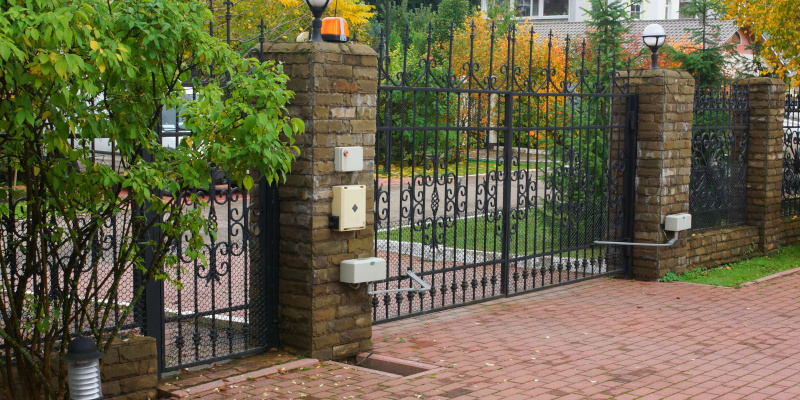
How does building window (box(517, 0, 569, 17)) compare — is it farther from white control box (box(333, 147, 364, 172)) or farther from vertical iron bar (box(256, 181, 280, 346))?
vertical iron bar (box(256, 181, 280, 346))

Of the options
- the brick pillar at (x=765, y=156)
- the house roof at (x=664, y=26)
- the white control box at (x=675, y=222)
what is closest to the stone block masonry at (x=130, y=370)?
the white control box at (x=675, y=222)

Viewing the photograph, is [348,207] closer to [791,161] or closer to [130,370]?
[130,370]

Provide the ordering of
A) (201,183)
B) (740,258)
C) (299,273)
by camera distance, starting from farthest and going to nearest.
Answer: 1. (740,258)
2. (299,273)
3. (201,183)

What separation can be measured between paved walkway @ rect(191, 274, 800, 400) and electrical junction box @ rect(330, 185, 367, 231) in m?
1.06

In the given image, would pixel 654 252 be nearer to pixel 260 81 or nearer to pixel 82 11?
pixel 260 81

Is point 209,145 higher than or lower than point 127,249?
higher

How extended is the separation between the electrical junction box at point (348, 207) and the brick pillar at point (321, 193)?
0.06m

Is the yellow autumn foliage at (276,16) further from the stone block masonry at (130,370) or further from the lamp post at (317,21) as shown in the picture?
the stone block masonry at (130,370)

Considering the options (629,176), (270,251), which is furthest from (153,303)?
(629,176)

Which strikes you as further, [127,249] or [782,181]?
[782,181]

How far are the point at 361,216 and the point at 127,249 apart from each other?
2.21m

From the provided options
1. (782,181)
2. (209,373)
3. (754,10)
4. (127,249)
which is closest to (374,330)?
(209,373)

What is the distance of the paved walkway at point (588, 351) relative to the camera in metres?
6.14

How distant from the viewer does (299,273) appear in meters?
6.80
